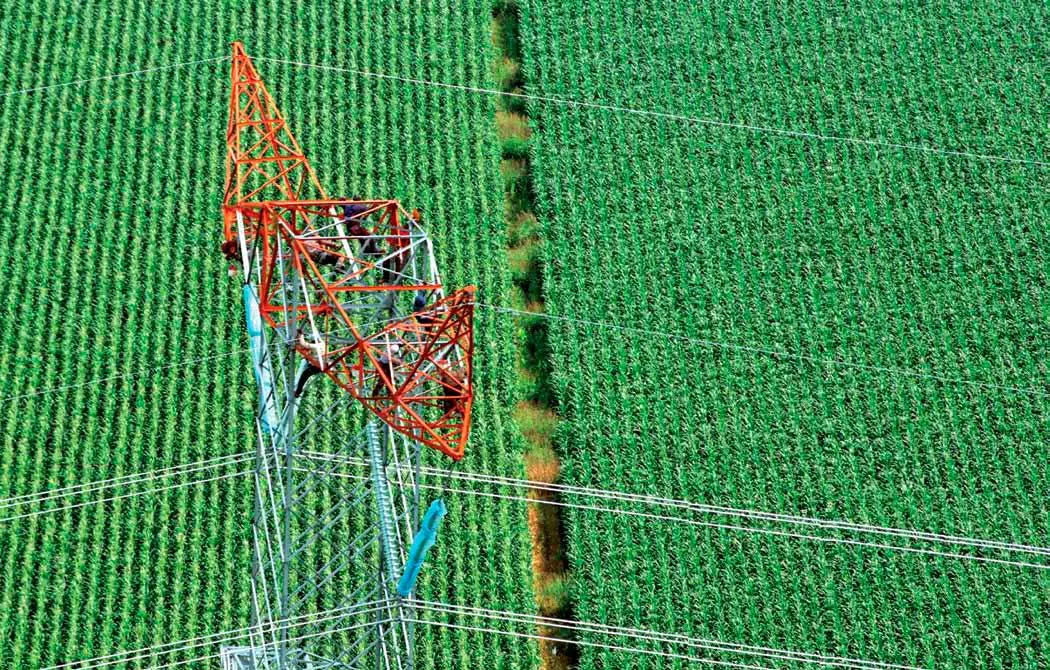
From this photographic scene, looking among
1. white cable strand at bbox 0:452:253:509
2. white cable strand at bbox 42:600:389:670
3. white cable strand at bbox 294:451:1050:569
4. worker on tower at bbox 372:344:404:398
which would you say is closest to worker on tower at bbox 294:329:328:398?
worker on tower at bbox 372:344:404:398

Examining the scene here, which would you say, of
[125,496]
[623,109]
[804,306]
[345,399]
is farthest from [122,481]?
[623,109]

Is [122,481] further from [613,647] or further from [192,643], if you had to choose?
[613,647]

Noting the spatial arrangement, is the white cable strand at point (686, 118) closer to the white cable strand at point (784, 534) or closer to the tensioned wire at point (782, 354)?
the tensioned wire at point (782, 354)

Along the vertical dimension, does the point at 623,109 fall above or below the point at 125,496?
above

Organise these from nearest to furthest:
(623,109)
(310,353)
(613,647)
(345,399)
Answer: (310,353), (345,399), (613,647), (623,109)

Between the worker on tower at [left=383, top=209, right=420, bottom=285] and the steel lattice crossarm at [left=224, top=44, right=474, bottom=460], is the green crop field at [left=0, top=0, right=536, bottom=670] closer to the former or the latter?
the steel lattice crossarm at [left=224, top=44, right=474, bottom=460]

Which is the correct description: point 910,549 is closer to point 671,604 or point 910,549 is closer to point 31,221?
point 671,604
